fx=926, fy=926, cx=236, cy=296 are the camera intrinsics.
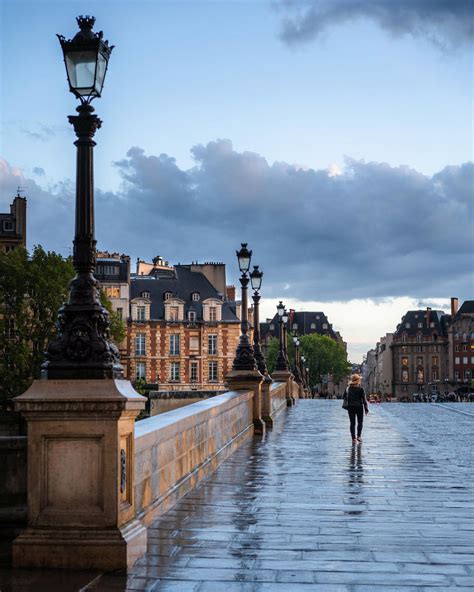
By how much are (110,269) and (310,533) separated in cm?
8493

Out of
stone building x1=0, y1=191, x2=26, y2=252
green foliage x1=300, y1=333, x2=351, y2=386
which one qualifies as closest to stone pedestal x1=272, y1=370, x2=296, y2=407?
stone building x1=0, y1=191, x2=26, y2=252

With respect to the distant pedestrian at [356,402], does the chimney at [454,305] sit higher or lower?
higher

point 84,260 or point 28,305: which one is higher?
point 28,305

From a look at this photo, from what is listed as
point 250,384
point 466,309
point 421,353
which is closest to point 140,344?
point 250,384

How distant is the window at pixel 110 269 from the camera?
91812 mm

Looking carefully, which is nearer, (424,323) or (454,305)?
(454,305)

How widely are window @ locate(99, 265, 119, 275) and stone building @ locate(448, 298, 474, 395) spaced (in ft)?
271

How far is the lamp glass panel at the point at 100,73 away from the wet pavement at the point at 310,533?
3.79 m

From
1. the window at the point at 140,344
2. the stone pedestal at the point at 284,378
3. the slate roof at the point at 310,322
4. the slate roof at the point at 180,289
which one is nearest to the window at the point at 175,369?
the window at the point at 140,344

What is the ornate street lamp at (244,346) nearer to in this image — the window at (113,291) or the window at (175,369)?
the window at (113,291)

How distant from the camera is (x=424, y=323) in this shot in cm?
17175

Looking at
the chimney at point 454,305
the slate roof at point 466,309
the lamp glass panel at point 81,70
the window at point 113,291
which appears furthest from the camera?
the chimney at point 454,305

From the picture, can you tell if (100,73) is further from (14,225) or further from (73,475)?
(14,225)

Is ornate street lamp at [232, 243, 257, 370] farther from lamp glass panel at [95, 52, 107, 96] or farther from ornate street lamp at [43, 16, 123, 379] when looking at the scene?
lamp glass panel at [95, 52, 107, 96]
